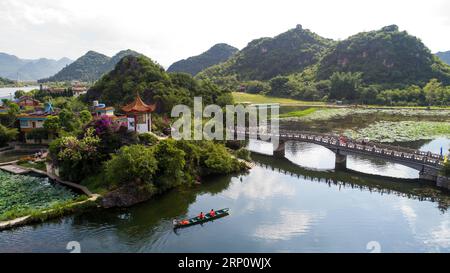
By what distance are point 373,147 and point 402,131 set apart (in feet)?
111

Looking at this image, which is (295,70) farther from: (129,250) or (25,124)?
(129,250)

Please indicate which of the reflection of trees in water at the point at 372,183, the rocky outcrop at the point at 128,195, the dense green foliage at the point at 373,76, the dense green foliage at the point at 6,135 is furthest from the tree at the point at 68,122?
the dense green foliage at the point at 373,76

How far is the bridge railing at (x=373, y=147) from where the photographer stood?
41500mm

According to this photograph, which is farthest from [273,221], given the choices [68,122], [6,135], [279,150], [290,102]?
[290,102]

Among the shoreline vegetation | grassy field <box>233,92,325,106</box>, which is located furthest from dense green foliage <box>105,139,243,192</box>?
grassy field <box>233,92,325,106</box>

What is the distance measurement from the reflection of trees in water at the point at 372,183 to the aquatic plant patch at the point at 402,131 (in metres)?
23.4

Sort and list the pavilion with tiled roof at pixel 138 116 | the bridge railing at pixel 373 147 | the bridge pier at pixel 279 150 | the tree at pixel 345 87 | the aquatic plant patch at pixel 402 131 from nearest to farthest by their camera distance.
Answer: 1. the bridge railing at pixel 373 147
2. the pavilion with tiled roof at pixel 138 116
3. the bridge pier at pixel 279 150
4. the aquatic plant patch at pixel 402 131
5. the tree at pixel 345 87

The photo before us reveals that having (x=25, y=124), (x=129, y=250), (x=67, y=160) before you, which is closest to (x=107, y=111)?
(x=25, y=124)

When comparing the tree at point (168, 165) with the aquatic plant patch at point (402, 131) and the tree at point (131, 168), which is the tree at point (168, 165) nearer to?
the tree at point (131, 168)

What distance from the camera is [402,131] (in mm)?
74062

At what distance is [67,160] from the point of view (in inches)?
1601

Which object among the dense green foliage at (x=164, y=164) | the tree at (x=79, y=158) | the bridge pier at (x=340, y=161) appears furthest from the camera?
the bridge pier at (x=340, y=161)

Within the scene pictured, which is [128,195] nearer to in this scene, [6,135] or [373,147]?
[373,147]

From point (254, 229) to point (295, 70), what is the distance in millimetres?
172916
